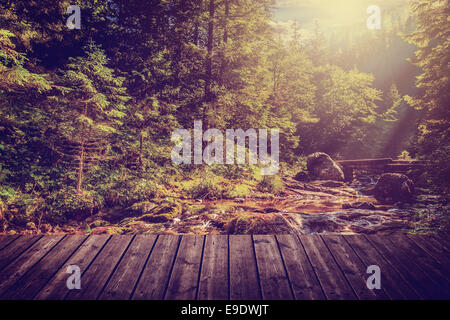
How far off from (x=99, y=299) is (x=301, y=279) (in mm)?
2419

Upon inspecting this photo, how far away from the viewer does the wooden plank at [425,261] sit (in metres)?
3.36

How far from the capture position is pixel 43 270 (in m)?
3.52

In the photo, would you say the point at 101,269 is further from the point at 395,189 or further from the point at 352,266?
the point at 395,189

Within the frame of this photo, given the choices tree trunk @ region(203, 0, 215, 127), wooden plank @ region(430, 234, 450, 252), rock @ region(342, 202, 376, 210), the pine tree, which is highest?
tree trunk @ region(203, 0, 215, 127)

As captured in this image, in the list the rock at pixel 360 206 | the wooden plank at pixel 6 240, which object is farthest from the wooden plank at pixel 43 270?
the rock at pixel 360 206

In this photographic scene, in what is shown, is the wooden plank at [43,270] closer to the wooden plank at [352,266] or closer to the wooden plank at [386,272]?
the wooden plank at [352,266]

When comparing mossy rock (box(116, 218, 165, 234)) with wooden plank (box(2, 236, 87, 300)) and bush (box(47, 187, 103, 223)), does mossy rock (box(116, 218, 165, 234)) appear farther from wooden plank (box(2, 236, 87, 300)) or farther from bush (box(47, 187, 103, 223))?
A: wooden plank (box(2, 236, 87, 300))

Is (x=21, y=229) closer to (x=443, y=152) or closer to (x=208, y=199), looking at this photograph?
(x=208, y=199)

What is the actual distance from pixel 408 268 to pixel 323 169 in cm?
1361

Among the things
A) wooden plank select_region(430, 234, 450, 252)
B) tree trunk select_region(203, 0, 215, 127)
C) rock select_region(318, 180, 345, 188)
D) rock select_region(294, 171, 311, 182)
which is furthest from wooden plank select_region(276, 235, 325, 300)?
rock select_region(294, 171, 311, 182)

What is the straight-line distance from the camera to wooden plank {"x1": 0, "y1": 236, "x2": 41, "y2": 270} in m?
3.76

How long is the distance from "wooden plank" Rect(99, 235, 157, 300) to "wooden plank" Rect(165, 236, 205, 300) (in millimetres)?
470

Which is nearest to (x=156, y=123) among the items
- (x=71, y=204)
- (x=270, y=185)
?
(x=71, y=204)
